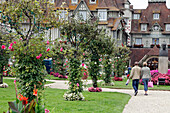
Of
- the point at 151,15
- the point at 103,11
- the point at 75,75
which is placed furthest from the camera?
the point at 151,15

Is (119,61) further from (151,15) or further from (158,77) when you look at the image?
(151,15)

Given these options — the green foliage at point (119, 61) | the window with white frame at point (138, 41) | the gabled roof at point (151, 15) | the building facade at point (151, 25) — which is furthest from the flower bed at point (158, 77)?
the gabled roof at point (151, 15)

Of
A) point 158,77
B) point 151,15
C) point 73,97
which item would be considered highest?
point 151,15

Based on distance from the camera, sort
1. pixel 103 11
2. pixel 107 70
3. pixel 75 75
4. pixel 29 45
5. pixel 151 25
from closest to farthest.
Answer: pixel 29 45, pixel 75 75, pixel 107 70, pixel 103 11, pixel 151 25

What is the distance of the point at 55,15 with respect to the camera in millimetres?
10492

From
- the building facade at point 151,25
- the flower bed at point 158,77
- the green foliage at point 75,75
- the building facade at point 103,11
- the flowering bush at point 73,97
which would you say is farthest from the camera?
the building facade at point 151,25

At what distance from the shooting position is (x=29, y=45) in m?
8.70

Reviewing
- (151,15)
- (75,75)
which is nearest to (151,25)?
(151,15)

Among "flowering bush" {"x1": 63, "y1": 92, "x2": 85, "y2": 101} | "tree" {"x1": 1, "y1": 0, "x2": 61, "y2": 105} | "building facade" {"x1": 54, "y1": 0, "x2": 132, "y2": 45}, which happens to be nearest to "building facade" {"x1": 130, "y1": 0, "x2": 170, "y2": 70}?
"building facade" {"x1": 54, "y1": 0, "x2": 132, "y2": 45}

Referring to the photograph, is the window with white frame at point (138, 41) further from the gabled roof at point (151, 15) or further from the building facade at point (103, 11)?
the building facade at point (103, 11)

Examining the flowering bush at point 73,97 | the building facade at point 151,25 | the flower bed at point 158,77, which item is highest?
the building facade at point 151,25

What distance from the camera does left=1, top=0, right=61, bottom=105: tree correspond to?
8789 millimetres

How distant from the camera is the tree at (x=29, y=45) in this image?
8789 mm

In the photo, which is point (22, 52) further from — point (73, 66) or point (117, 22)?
point (117, 22)
